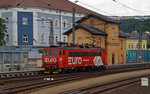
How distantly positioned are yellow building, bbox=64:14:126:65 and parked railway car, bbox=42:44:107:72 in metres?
19.4

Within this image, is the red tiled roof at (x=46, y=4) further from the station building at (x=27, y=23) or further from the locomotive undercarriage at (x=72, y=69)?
the locomotive undercarriage at (x=72, y=69)

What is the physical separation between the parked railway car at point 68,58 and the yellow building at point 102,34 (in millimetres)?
19433

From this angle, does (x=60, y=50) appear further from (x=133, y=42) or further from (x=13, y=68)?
(x=133, y=42)

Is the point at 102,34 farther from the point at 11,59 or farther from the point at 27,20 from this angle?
the point at 11,59

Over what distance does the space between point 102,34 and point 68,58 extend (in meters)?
28.2

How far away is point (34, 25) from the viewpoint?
2509 inches

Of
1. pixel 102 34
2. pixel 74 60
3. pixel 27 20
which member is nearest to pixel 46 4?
pixel 27 20

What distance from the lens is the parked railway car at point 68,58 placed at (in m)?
32.3

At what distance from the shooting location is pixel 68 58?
33.3 meters

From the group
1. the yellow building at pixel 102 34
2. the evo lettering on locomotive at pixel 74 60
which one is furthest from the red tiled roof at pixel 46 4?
the evo lettering on locomotive at pixel 74 60

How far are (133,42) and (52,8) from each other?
40.3 m

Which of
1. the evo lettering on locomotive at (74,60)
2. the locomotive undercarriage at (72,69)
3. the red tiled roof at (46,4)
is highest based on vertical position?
the red tiled roof at (46,4)

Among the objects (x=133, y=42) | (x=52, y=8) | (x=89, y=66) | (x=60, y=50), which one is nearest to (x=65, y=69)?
(x=60, y=50)

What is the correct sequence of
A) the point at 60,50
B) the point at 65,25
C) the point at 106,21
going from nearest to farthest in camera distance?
the point at 60,50 → the point at 106,21 → the point at 65,25
